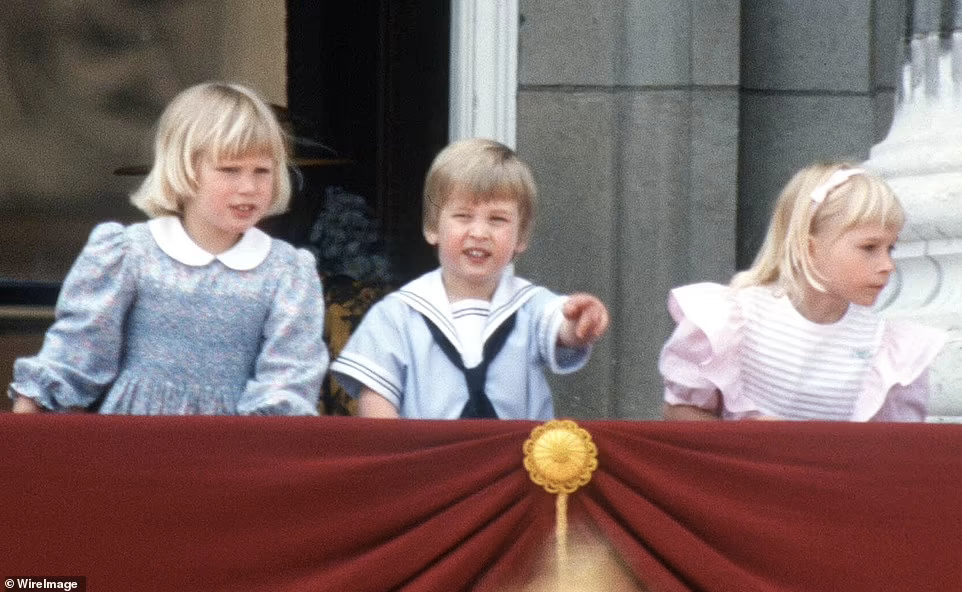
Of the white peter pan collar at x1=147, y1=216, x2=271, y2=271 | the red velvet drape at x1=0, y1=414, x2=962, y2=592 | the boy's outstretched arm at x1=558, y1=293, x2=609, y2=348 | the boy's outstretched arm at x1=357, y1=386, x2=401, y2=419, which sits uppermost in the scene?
the white peter pan collar at x1=147, y1=216, x2=271, y2=271

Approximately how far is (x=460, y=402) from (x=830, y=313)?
0.84m

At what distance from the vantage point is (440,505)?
3.27 meters

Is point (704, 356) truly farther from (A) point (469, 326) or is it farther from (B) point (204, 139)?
(B) point (204, 139)

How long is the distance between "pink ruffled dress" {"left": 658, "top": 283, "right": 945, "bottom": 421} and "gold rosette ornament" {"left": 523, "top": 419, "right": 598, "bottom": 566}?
2.70ft

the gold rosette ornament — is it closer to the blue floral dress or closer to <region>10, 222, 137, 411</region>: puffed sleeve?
the blue floral dress

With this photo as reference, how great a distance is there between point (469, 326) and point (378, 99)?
252 cm

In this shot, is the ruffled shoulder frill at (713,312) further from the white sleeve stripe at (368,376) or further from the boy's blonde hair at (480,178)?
the white sleeve stripe at (368,376)

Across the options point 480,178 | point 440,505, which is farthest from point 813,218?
point 440,505

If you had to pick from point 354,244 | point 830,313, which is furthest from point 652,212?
point 830,313

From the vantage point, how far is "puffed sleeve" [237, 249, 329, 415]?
12.8 feet

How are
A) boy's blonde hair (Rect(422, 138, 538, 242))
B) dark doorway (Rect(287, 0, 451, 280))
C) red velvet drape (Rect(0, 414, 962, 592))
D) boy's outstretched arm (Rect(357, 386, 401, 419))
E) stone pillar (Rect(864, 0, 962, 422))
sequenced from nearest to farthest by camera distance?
red velvet drape (Rect(0, 414, 962, 592)), boy's outstretched arm (Rect(357, 386, 401, 419)), boy's blonde hair (Rect(422, 138, 538, 242)), stone pillar (Rect(864, 0, 962, 422)), dark doorway (Rect(287, 0, 451, 280))

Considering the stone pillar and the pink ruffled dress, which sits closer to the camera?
the pink ruffled dress

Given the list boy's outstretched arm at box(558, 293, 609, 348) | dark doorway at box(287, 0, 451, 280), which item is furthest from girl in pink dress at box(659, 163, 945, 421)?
dark doorway at box(287, 0, 451, 280)

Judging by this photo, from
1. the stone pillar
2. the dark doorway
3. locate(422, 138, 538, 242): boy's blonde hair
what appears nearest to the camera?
locate(422, 138, 538, 242): boy's blonde hair
